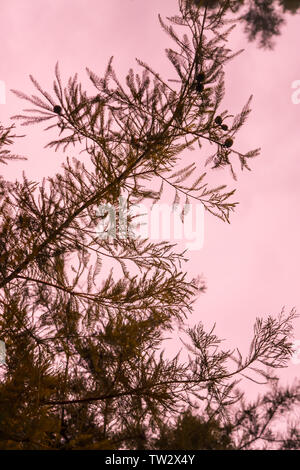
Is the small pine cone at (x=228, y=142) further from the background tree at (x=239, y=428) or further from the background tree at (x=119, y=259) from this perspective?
the background tree at (x=239, y=428)

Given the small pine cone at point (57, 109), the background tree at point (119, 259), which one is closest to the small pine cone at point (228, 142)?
the background tree at point (119, 259)

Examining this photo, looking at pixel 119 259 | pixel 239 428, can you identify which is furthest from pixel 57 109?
pixel 239 428

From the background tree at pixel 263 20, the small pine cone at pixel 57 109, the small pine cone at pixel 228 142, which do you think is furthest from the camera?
the background tree at pixel 263 20

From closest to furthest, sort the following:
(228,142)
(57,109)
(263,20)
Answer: (57,109)
(228,142)
(263,20)

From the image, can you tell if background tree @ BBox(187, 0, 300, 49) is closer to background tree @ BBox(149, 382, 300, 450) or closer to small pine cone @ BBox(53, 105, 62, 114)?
small pine cone @ BBox(53, 105, 62, 114)

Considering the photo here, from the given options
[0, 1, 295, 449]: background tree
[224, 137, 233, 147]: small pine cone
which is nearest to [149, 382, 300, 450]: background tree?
[0, 1, 295, 449]: background tree

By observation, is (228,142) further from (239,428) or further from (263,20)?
(239,428)

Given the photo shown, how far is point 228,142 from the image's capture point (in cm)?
308

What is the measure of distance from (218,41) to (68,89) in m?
1.41

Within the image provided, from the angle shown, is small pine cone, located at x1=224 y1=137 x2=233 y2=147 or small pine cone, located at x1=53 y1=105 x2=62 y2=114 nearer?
small pine cone, located at x1=53 y1=105 x2=62 y2=114

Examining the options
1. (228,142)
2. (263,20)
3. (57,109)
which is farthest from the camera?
(263,20)
